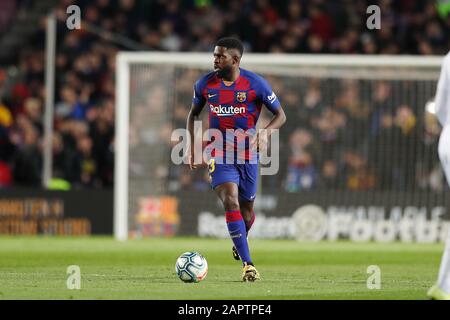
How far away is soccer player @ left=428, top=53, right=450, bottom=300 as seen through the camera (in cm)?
878

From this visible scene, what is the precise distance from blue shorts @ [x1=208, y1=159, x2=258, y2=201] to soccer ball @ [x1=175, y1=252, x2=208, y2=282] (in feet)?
3.21

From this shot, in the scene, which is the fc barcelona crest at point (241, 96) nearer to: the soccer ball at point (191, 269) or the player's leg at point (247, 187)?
the player's leg at point (247, 187)

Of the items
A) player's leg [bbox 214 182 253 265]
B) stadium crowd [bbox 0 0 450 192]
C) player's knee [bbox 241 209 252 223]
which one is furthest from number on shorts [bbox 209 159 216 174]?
stadium crowd [bbox 0 0 450 192]

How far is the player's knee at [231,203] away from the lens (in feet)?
39.4

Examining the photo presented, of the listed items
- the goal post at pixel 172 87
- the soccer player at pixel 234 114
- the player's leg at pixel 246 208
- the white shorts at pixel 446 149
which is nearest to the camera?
the white shorts at pixel 446 149

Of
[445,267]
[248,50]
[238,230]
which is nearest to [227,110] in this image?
[238,230]

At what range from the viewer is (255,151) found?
40.6 ft

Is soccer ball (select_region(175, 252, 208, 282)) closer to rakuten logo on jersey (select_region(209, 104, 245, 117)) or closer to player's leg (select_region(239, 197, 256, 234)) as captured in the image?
player's leg (select_region(239, 197, 256, 234))

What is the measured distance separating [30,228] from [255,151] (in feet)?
36.4

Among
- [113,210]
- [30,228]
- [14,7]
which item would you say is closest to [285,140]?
[113,210]

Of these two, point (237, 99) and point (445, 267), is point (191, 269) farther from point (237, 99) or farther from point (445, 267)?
point (445, 267)

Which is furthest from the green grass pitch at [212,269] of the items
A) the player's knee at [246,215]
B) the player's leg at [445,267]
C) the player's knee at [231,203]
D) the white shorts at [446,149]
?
the white shorts at [446,149]

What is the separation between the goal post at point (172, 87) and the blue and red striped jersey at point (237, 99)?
9418 mm
